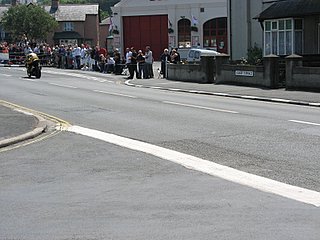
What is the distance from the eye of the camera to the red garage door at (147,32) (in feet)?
231

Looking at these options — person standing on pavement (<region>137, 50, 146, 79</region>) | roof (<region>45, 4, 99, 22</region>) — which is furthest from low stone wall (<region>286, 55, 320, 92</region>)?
roof (<region>45, 4, 99, 22</region>)

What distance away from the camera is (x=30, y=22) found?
85312 millimetres

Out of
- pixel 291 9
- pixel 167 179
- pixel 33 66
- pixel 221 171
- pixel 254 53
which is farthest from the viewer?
pixel 254 53

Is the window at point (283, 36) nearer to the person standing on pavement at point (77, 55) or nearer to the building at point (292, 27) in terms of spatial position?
the building at point (292, 27)

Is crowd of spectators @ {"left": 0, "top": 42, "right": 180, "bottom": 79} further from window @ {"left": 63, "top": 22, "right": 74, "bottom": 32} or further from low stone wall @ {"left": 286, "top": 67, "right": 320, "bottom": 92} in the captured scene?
window @ {"left": 63, "top": 22, "right": 74, "bottom": 32}

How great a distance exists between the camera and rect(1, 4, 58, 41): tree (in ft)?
279

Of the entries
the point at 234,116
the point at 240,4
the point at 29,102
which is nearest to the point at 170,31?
the point at 240,4

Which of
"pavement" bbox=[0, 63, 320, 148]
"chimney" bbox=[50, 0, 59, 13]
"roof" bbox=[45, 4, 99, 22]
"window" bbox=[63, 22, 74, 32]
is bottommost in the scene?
"pavement" bbox=[0, 63, 320, 148]

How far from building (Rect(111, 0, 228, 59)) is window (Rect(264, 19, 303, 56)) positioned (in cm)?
2931

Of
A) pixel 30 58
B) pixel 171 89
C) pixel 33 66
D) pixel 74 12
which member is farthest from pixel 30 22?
pixel 171 89

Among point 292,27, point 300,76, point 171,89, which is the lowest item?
point 171,89

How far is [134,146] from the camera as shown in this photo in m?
11.8

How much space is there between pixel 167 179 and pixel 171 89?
64.6 feet

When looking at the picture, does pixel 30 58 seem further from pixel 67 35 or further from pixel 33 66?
pixel 67 35
